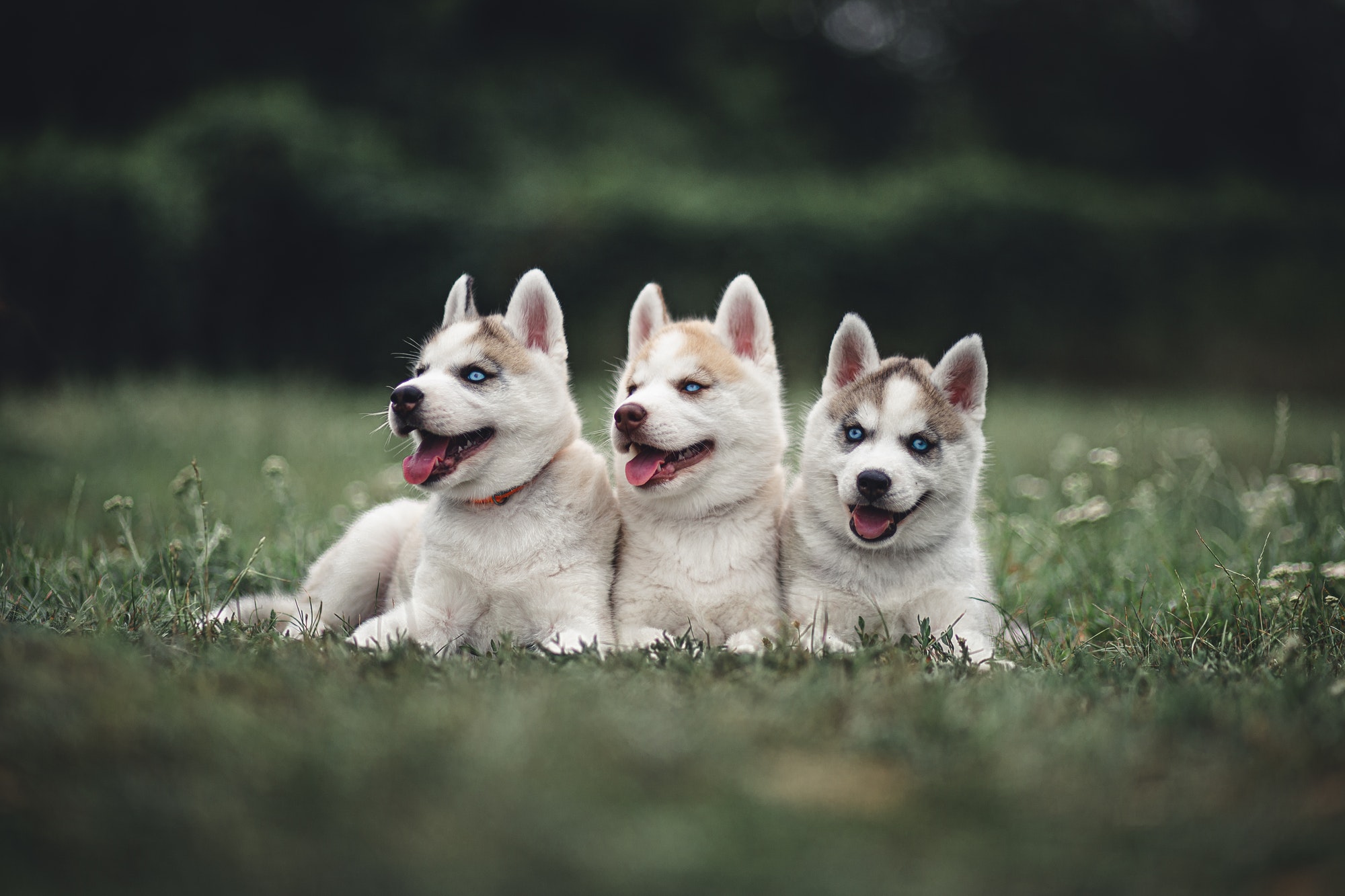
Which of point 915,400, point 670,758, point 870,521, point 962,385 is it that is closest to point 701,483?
point 870,521

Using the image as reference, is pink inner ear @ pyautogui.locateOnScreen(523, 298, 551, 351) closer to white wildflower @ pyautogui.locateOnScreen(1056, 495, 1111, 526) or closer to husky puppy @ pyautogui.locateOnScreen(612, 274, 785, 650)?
husky puppy @ pyautogui.locateOnScreen(612, 274, 785, 650)

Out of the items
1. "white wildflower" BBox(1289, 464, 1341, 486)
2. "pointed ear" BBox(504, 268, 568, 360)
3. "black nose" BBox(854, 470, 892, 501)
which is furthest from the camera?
"white wildflower" BBox(1289, 464, 1341, 486)

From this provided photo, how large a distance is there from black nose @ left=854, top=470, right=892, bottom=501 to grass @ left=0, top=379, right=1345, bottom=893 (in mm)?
503

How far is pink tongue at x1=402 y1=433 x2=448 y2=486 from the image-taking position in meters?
3.39

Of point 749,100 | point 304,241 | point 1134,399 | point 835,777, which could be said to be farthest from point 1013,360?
point 835,777

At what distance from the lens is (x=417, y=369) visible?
3.68 meters

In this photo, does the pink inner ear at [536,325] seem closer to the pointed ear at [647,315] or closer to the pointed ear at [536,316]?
the pointed ear at [536,316]

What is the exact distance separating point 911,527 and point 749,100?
14.1 m

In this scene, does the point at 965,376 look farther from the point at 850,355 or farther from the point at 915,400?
the point at 850,355

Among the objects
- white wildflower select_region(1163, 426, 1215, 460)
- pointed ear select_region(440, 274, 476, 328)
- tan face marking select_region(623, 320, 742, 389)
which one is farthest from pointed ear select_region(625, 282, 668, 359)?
white wildflower select_region(1163, 426, 1215, 460)

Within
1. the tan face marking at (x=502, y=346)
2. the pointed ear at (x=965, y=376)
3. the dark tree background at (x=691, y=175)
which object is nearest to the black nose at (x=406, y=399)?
the tan face marking at (x=502, y=346)

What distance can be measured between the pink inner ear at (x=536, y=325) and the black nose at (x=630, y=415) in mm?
538

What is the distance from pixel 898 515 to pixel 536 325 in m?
1.49

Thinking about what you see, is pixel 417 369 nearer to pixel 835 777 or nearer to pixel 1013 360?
pixel 835 777
